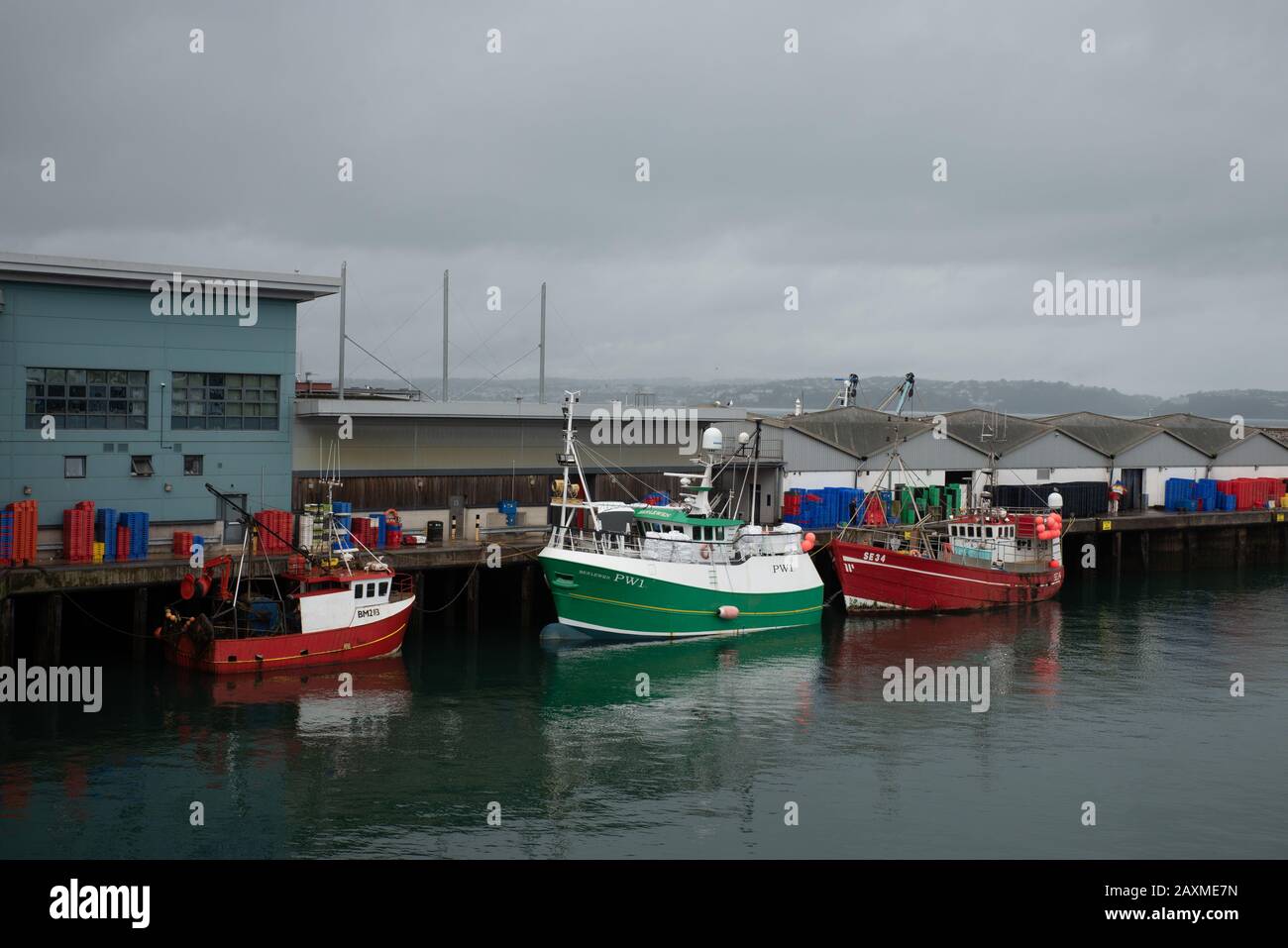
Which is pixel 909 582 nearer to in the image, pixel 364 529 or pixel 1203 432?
pixel 364 529

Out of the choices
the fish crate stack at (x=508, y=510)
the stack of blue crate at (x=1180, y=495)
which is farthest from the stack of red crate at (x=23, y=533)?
the stack of blue crate at (x=1180, y=495)

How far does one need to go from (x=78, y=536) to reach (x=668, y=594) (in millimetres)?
17923

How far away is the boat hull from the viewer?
3991cm

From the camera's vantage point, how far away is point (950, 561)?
156ft

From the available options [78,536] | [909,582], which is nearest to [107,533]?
[78,536]

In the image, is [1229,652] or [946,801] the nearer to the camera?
[946,801]

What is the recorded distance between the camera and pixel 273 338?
1619 inches

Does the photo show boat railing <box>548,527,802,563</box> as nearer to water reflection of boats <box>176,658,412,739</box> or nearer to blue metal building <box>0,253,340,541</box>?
water reflection of boats <box>176,658,412,739</box>

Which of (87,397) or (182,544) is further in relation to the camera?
(87,397)

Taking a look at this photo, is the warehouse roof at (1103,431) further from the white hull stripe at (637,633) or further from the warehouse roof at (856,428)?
the white hull stripe at (637,633)

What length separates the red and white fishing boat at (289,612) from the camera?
33.6m
